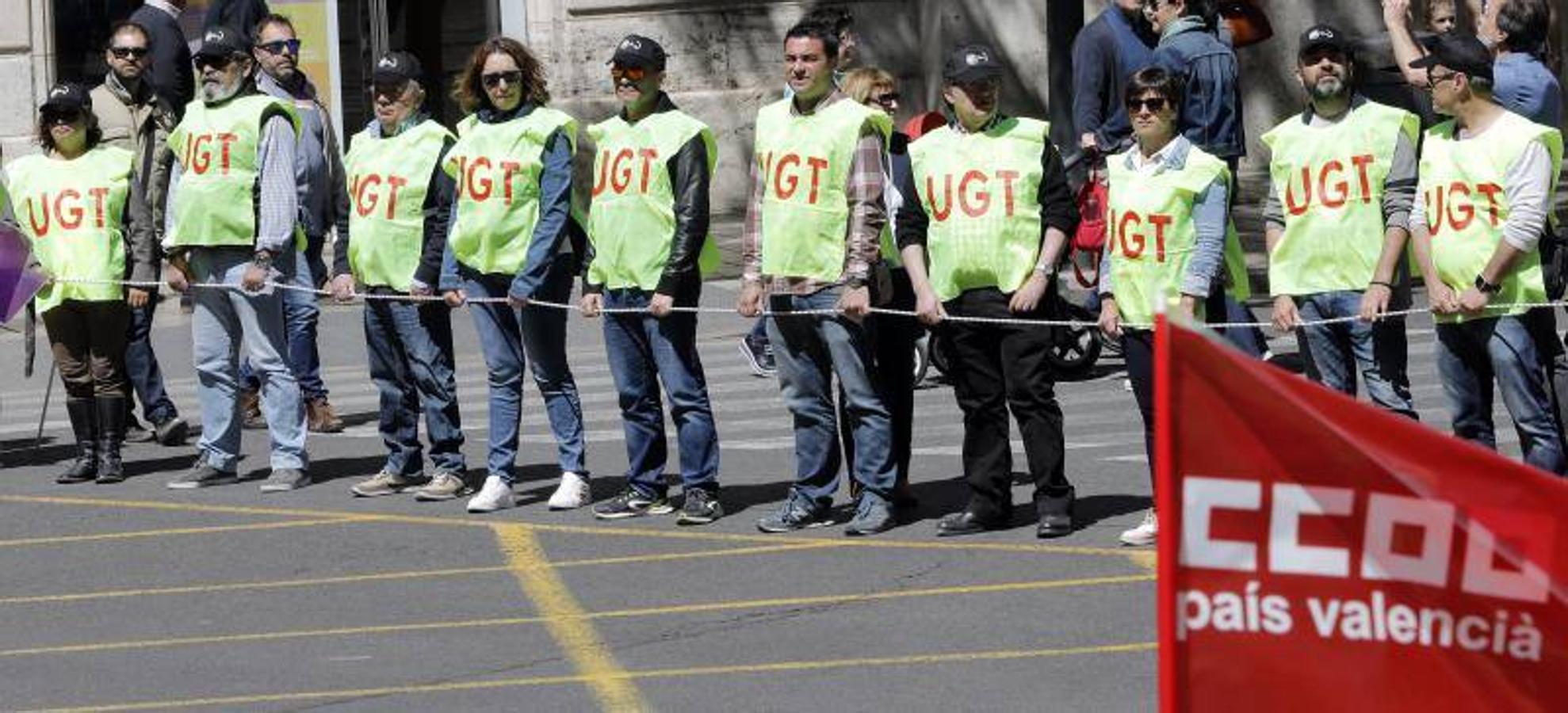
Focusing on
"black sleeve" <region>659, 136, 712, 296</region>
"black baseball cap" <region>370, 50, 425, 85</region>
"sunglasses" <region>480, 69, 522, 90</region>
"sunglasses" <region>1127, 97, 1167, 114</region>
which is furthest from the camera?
"black baseball cap" <region>370, 50, 425, 85</region>

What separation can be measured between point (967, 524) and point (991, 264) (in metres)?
0.94

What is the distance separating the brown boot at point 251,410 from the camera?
15094 mm

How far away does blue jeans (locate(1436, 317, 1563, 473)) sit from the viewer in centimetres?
1002

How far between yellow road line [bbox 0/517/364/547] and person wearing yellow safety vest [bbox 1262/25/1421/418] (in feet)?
12.0

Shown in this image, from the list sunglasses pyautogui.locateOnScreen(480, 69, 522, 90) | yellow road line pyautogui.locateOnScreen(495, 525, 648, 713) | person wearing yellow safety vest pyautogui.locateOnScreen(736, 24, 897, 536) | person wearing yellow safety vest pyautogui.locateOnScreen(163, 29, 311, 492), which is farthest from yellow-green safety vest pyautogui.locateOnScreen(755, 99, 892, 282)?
person wearing yellow safety vest pyautogui.locateOnScreen(163, 29, 311, 492)

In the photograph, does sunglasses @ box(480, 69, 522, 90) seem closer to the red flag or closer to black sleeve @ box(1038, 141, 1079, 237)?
black sleeve @ box(1038, 141, 1079, 237)

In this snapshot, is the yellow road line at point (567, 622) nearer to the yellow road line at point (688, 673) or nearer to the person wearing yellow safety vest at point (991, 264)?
the yellow road line at point (688, 673)

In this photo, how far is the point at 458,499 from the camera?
12438mm

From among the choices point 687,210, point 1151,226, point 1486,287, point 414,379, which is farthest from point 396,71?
point 1486,287

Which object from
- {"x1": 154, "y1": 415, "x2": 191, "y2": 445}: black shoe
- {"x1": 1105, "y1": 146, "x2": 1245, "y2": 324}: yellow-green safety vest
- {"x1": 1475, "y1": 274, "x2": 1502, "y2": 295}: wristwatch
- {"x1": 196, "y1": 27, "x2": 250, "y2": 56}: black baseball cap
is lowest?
{"x1": 154, "y1": 415, "x2": 191, "y2": 445}: black shoe

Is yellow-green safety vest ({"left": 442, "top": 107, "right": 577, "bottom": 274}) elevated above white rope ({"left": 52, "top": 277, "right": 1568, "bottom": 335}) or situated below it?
above

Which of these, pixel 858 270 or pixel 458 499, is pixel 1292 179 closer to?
pixel 858 270

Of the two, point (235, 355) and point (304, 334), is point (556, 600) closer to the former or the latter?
point (235, 355)

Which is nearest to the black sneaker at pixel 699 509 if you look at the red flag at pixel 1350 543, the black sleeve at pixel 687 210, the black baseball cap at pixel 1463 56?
the black sleeve at pixel 687 210
